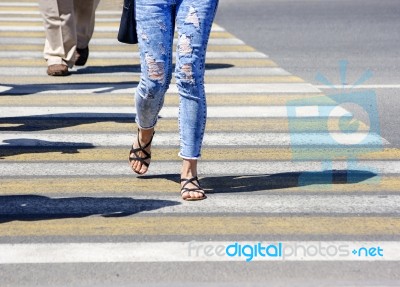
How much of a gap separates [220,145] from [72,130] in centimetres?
118

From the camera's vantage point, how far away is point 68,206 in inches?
254

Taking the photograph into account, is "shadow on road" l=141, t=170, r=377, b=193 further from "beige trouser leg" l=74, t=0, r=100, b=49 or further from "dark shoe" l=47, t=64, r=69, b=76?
"beige trouser leg" l=74, t=0, r=100, b=49

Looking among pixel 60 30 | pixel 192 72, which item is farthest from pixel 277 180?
pixel 60 30

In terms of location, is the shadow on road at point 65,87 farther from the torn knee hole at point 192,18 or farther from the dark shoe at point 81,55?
the torn knee hole at point 192,18

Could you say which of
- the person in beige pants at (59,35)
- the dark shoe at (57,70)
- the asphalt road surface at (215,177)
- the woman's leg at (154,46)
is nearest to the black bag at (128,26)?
the woman's leg at (154,46)

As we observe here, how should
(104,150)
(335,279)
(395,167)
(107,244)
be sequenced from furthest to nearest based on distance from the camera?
→ 1. (104,150)
2. (395,167)
3. (107,244)
4. (335,279)

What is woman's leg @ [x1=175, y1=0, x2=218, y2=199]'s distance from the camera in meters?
6.35

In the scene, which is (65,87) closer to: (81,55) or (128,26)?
(81,55)

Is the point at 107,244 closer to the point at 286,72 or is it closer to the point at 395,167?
the point at 395,167

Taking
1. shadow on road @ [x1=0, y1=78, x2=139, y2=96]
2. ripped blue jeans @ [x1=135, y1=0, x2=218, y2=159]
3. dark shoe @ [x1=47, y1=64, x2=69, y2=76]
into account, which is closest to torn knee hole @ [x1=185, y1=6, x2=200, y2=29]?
ripped blue jeans @ [x1=135, y1=0, x2=218, y2=159]

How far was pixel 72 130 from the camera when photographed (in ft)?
28.7

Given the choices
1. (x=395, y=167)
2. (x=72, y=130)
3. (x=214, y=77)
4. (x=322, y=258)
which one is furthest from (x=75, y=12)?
(x=322, y=258)

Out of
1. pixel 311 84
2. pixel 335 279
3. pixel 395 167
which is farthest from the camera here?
pixel 311 84

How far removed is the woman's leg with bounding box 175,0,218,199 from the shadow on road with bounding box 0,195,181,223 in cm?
29
